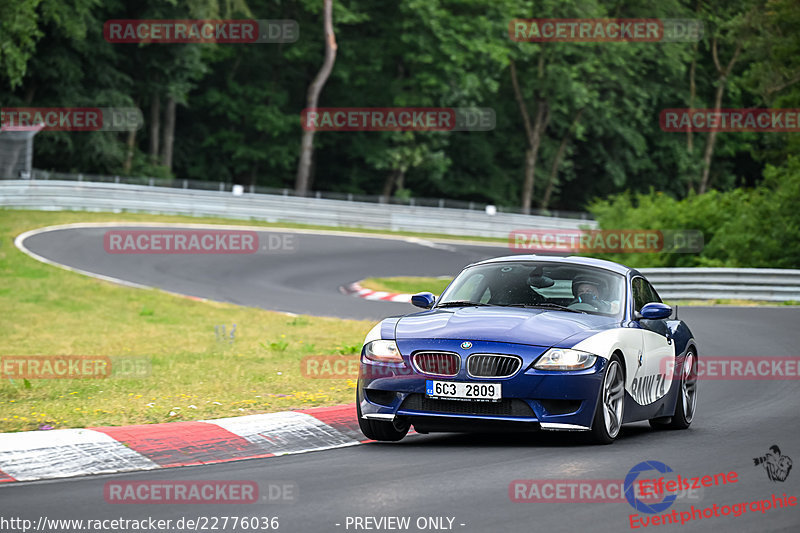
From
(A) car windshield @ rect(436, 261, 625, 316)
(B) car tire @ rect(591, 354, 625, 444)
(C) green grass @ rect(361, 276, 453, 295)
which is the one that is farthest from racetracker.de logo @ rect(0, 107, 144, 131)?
(B) car tire @ rect(591, 354, 625, 444)

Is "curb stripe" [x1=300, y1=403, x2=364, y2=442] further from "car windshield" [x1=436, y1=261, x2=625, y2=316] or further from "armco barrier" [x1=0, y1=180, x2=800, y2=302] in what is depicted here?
"armco barrier" [x1=0, y1=180, x2=800, y2=302]

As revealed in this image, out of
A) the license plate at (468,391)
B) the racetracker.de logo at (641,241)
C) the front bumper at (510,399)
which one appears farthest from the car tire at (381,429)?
the racetracker.de logo at (641,241)

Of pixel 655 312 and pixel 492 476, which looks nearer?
pixel 492 476

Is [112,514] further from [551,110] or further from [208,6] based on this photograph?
[551,110]

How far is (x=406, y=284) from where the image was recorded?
30703mm

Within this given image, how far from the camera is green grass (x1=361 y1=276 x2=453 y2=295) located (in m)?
29.4

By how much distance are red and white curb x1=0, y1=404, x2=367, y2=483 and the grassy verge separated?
61 centimetres

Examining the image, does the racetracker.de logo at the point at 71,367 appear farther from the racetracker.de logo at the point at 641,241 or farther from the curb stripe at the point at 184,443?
the racetracker.de logo at the point at 641,241

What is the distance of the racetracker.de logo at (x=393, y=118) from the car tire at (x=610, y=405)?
46710 mm

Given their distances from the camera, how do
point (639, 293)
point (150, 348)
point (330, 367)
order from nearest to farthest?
point (639, 293)
point (330, 367)
point (150, 348)

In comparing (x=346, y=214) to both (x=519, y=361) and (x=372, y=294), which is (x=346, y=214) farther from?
(x=519, y=361)

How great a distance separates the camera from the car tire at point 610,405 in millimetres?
8508

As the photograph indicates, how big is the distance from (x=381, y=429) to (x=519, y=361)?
1226 mm

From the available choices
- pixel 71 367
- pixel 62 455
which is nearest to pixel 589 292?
pixel 62 455
